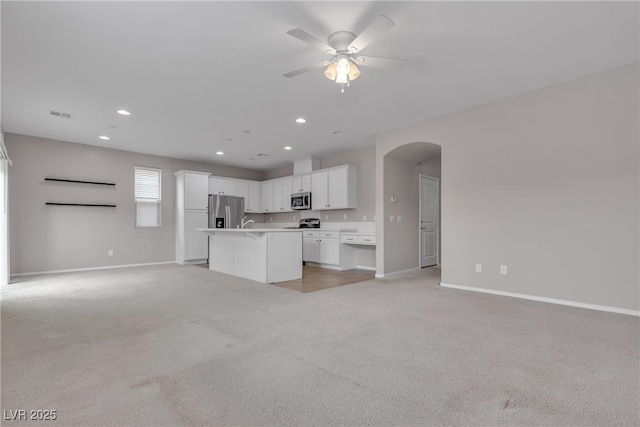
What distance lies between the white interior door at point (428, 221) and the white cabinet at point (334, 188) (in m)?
1.48

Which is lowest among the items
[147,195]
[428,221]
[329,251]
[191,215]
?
[329,251]

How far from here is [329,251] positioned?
6754 millimetres

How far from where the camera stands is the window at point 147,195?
23.4ft

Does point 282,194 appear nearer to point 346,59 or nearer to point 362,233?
point 362,233

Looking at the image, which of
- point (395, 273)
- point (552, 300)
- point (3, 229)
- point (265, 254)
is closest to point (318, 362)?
point (265, 254)

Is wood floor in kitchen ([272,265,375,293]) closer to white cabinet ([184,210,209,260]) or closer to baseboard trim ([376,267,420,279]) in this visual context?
baseboard trim ([376,267,420,279])

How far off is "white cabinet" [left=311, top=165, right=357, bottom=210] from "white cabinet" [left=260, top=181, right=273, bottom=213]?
175 cm

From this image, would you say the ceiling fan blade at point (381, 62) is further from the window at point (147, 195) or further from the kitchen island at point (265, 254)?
the window at point (147, 195)

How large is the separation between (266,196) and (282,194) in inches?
31.0

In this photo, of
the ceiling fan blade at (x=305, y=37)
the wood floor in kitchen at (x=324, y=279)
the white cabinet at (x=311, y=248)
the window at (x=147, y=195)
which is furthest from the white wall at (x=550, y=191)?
the window at (x=147, y=195)

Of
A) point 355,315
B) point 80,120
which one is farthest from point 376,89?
point 80,120

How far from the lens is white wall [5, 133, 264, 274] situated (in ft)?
18.8

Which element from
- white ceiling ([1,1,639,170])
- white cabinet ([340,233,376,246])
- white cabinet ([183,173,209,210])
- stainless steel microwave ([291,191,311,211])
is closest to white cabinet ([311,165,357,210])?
stainless steel microwave ([291,191,311,211])

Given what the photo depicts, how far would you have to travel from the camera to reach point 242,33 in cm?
271
